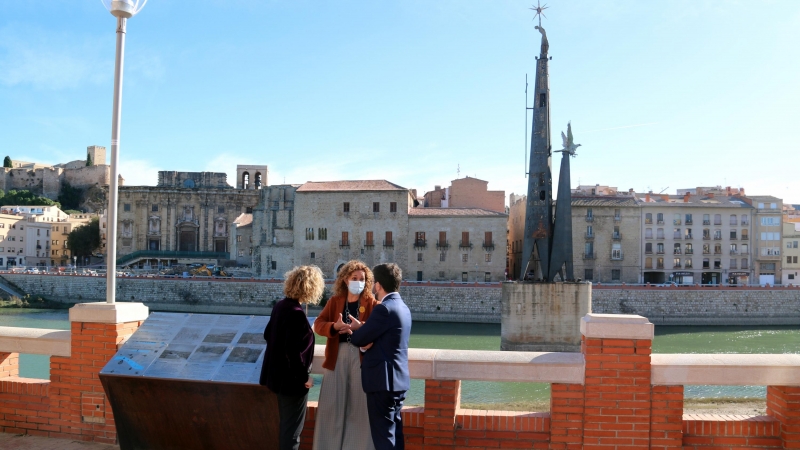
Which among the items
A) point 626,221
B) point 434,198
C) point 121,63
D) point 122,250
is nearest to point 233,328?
point 121,63

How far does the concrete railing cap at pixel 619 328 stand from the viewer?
4.07 meters

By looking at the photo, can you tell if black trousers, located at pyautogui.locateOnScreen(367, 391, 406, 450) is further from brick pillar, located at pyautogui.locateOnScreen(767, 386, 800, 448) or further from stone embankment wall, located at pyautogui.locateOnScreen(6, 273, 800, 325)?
stone embankment wall, located at pyautogui.locateOnScreen(6, 273, 800, 325)

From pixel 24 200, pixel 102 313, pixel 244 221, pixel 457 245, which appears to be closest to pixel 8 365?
pixel 102 313

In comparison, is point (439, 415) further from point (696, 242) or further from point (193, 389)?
point (696, 242)

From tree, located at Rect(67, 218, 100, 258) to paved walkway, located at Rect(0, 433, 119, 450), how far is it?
66.7m

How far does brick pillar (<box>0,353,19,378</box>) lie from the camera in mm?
5273

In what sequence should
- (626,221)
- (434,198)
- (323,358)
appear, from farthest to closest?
(434,198)
(626,221)
(323,358)

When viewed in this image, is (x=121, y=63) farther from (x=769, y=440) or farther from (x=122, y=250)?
(x=122, y=250)

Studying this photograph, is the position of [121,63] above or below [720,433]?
above

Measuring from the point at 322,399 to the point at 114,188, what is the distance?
2787 mm

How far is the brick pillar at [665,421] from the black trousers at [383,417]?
1.81 m

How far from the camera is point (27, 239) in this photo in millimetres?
63719

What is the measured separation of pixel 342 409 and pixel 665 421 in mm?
2254

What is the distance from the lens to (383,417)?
12.3 ft
